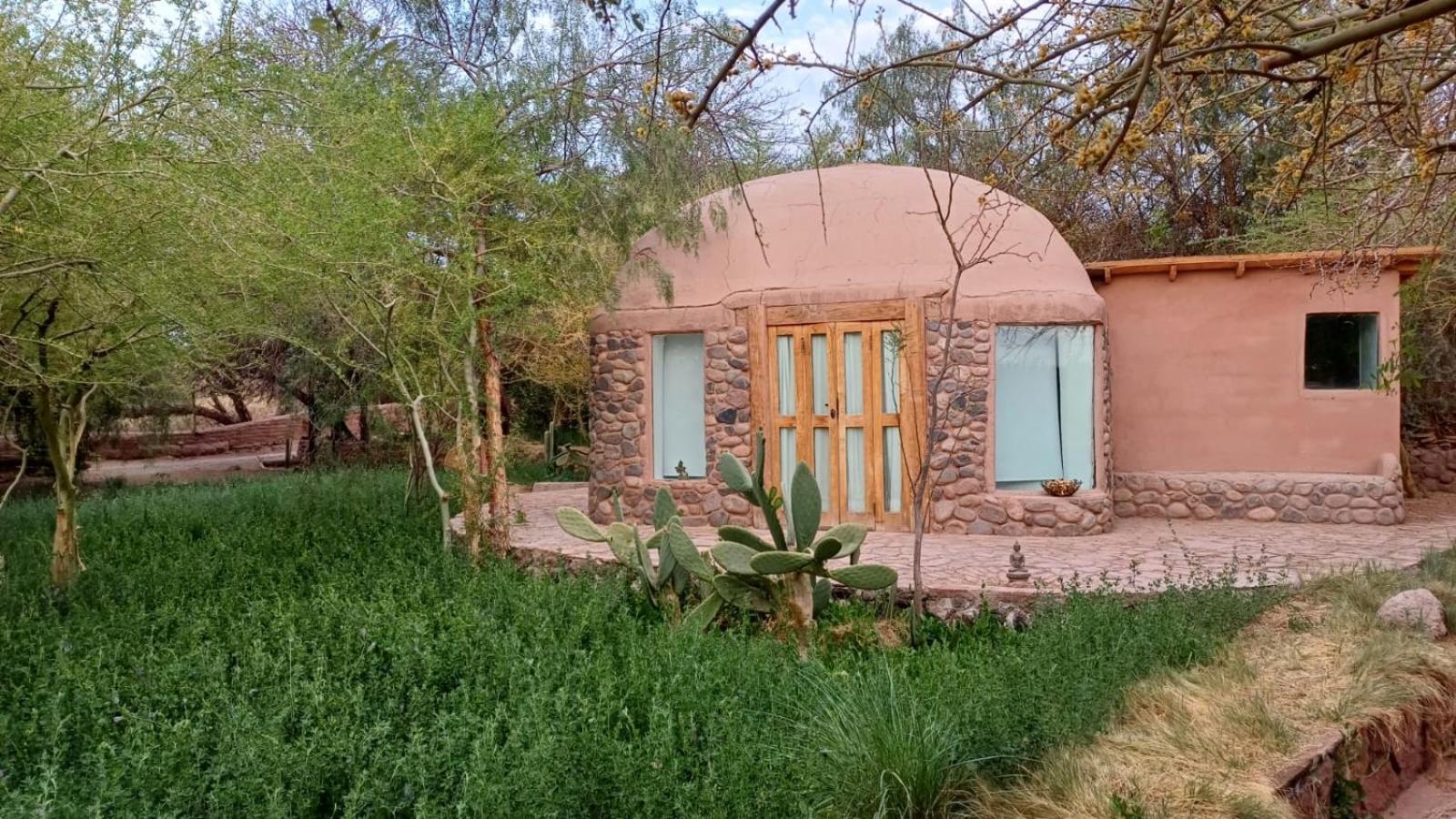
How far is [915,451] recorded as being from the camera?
8.88 m

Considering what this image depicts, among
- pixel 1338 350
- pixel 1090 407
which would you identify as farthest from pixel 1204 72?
pixel 1338 350

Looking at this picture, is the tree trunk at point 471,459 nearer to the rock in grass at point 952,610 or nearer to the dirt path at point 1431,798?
the rock in grass at point 952,610

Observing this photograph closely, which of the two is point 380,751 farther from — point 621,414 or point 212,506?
point 212,506

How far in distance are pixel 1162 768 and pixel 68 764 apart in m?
4.29

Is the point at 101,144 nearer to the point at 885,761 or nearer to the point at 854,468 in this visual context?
the point at 885,761

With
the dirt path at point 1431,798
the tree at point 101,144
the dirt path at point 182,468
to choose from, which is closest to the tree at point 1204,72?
the dirt path at point 1431,798

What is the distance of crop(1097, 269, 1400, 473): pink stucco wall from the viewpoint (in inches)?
372

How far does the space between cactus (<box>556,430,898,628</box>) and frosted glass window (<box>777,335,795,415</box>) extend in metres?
3.13

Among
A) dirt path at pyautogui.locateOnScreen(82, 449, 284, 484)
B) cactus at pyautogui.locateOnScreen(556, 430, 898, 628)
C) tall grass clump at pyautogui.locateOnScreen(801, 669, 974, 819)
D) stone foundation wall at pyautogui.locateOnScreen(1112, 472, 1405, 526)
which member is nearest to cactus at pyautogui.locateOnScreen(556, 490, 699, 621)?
cactus at pyautogui.locateOnScreen(556, 430, 898, 628)

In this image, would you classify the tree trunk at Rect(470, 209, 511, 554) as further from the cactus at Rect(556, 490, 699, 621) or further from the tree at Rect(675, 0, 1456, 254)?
the tree at Rect(675, 0, 1456, 254)

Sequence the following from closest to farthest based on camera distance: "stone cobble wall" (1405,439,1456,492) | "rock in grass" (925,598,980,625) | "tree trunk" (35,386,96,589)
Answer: "rock in grass" (925,598,980,625) → "tree trunk" (35,386,96,589) → "stone cobble wall" (1405,439,1456,492)

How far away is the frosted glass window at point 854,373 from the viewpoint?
9164 mm

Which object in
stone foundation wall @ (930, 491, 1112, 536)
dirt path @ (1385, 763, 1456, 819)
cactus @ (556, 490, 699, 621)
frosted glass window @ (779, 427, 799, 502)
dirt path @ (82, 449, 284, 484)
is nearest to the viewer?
dirt path @ (1385, 763, 1456, 819)

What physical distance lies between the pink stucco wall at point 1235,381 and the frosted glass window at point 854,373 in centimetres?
272
